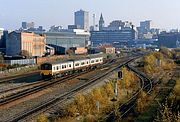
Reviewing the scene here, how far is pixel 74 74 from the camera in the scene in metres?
52.1

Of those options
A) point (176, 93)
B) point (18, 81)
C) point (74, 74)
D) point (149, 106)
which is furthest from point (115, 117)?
point (74, 74)

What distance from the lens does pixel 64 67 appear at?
48.2 m

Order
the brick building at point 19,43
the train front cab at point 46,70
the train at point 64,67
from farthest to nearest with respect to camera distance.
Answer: the brick building at point 19,43, the train at point 64,67, the train front cab at point 46,70

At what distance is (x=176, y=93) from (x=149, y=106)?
2806 millimetres

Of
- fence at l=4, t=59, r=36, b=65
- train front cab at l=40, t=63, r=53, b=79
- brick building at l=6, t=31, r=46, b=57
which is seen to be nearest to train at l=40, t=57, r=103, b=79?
train front cab at l=40, t=63, r=53, b=79

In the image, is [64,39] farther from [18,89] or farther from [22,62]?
[18,89]

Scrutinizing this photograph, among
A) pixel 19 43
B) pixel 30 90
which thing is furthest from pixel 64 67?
pixel 19 43

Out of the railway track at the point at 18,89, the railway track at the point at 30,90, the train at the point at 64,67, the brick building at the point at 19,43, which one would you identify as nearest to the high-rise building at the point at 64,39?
the brick building at the point at 19,43

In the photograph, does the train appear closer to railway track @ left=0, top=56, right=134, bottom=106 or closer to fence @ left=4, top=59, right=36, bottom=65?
railway track @ left=0, top=56, right=134, bottom=106

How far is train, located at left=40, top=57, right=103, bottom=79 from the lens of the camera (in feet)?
146

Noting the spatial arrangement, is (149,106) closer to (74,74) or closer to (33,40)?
(74,74)

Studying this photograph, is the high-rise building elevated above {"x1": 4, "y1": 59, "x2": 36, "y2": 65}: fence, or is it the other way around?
the high-rise building

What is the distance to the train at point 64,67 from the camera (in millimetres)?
44438

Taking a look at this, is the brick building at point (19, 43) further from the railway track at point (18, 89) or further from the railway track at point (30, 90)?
the railway track at point (18, 89)
